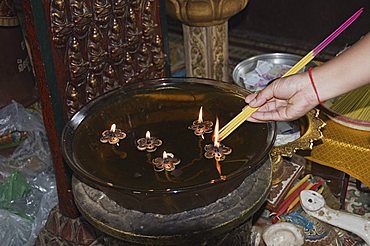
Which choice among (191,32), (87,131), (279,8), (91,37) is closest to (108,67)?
(91,37)

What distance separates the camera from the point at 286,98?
145cm

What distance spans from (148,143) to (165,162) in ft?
0.32

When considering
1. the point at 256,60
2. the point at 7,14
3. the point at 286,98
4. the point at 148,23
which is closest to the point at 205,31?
the point at 256,60

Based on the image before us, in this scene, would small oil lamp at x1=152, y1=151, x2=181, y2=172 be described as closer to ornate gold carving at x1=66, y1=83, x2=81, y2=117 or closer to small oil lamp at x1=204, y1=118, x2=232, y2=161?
small oil lamp at x1=204, y1=118, x2=232, y2=161

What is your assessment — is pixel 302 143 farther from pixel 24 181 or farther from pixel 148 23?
pixel 24 181

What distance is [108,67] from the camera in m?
1.83

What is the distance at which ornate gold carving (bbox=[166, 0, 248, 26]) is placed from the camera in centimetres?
246

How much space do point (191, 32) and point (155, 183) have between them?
1557mm

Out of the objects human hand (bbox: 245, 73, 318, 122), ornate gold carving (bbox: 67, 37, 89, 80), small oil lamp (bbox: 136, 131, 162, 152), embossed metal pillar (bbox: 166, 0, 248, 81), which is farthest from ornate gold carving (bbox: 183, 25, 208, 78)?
small oil lamp (bbox: 136, 131, 162, 152)

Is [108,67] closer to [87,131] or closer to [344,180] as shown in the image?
[87,131]

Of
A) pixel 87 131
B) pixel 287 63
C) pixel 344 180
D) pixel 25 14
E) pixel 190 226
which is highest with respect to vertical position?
pixel 25 14

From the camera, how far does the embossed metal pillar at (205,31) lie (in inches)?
97.3

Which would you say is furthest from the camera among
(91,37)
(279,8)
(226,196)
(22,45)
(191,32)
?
(279,8)

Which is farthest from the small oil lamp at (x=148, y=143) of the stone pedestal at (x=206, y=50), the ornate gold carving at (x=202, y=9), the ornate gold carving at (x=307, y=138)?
the stone pedestal at (x=206, y=50)
